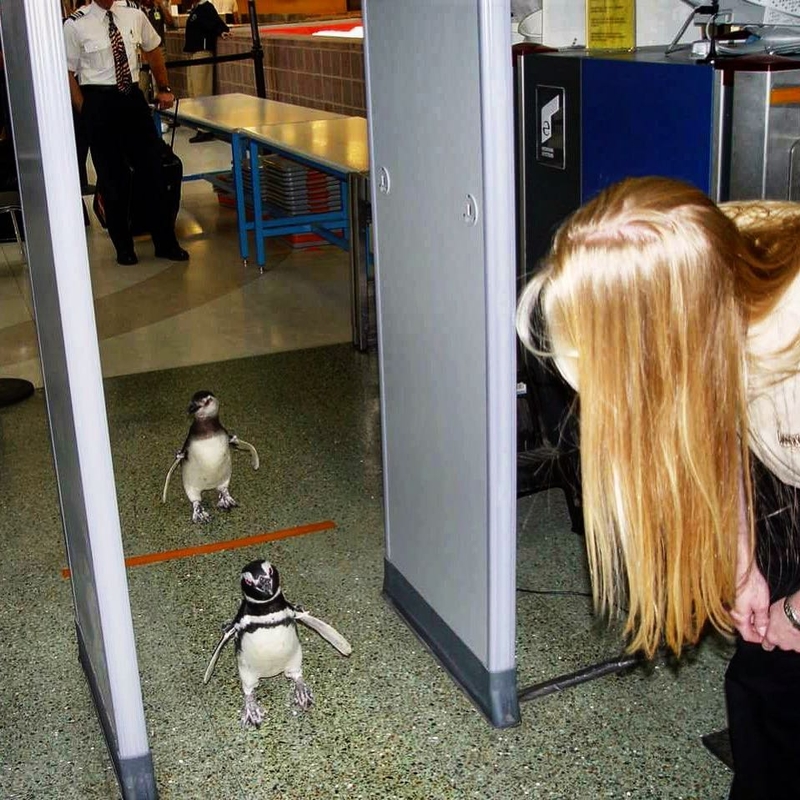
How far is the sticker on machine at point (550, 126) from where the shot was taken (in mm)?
3000

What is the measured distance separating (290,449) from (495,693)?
1.66 m

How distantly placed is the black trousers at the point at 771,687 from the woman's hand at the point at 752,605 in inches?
1.7

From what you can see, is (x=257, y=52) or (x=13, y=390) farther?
(x=257, y=52)

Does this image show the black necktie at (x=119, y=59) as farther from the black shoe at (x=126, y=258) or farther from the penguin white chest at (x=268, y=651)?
the penguin white chest at (x=268, y=651)

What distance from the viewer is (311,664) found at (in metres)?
2.54

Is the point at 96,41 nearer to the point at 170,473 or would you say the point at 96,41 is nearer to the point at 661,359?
the point at 170,473

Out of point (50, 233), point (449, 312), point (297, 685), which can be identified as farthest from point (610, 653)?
point (50, 233)

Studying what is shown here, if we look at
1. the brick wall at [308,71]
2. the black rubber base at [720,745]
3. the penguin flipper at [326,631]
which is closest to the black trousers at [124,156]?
the brick wall at [308,71]

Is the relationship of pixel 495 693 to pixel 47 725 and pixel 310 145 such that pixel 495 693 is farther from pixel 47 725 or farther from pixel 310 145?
pixel 310 145

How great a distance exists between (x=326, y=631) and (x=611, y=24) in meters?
1.96

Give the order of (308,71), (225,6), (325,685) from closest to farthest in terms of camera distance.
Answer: (325,685)
(308,71)
(225,6)

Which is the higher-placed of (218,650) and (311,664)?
(218,650)

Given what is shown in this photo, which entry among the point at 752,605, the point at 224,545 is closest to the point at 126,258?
the point at 224,545

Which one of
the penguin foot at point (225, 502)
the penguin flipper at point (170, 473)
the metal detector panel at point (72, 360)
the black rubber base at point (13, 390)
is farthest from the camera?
the black rubber base at point (13, 390)
